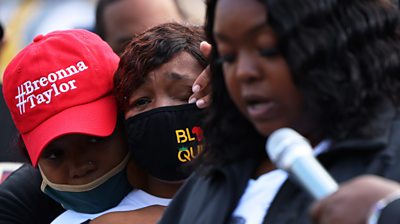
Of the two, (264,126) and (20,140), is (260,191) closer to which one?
(264,126)

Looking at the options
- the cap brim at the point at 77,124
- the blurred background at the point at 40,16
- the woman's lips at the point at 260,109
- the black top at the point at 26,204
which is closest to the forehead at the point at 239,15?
the woman's lips at the point at 260,109

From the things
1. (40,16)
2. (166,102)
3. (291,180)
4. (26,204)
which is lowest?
(40,16)

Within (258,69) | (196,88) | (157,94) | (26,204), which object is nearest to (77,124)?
(157,94)

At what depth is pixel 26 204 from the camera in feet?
10.5

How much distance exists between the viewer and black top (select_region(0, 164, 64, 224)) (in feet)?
10.4

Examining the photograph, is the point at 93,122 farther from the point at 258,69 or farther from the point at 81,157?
the point at 258,69

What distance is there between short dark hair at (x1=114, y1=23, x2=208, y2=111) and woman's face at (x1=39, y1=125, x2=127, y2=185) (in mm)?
129

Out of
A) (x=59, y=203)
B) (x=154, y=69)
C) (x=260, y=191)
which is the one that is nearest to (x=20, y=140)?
(x=59, y=203)

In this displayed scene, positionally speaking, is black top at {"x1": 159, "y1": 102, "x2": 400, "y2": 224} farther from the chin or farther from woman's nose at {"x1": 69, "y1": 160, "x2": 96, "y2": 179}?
woman's nose at {"x1": 69, "y1": 160, "x2": 96, "y2": 179}

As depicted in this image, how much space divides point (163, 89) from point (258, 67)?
102 cm

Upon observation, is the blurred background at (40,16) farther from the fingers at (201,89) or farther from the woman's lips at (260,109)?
the woman's lips at (260,109)

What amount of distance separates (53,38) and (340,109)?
1555 mm

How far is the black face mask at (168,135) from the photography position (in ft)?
8.98

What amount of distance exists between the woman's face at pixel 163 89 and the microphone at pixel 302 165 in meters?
1.21
